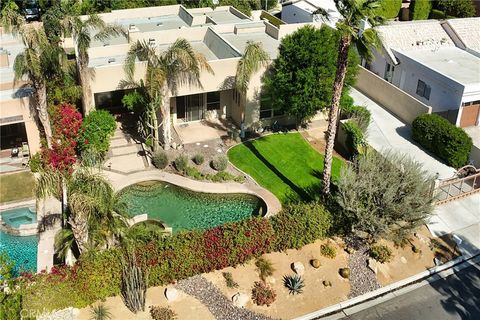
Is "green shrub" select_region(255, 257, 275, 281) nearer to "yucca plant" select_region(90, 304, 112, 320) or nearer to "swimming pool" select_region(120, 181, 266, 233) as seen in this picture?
"swimming pool" select_region(120, 181, 266, 233)

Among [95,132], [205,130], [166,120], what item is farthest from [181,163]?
[205,130]

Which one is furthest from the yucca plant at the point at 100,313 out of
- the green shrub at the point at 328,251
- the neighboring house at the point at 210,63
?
the neighboring house at the point at 210,63

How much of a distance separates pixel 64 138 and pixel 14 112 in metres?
3.04

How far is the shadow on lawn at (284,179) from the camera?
27281mm

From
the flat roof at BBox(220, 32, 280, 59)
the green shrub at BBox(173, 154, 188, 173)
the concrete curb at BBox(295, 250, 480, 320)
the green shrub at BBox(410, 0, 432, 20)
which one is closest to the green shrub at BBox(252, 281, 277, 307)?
the concrete curb at BBox(295, 250, 480, 320)

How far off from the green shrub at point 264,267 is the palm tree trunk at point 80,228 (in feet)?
24.9

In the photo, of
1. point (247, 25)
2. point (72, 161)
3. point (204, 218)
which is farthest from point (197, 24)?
point (204, 218)

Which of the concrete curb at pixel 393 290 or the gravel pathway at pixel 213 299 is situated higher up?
the gravel pathway at pixel 213 299

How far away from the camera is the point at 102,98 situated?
114 feet

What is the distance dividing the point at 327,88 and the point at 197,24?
15.4 m

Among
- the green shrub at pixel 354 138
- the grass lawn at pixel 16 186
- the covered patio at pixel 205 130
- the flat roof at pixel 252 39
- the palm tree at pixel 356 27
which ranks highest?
the palm tree at pixel 356 27

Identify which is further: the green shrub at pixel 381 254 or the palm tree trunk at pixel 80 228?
the green shrub at pixel 381 254

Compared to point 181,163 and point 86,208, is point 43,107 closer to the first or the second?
point 181,163

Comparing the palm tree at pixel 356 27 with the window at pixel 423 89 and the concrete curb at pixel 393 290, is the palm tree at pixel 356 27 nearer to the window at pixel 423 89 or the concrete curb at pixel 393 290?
the concrete curb at pixel 393 290
